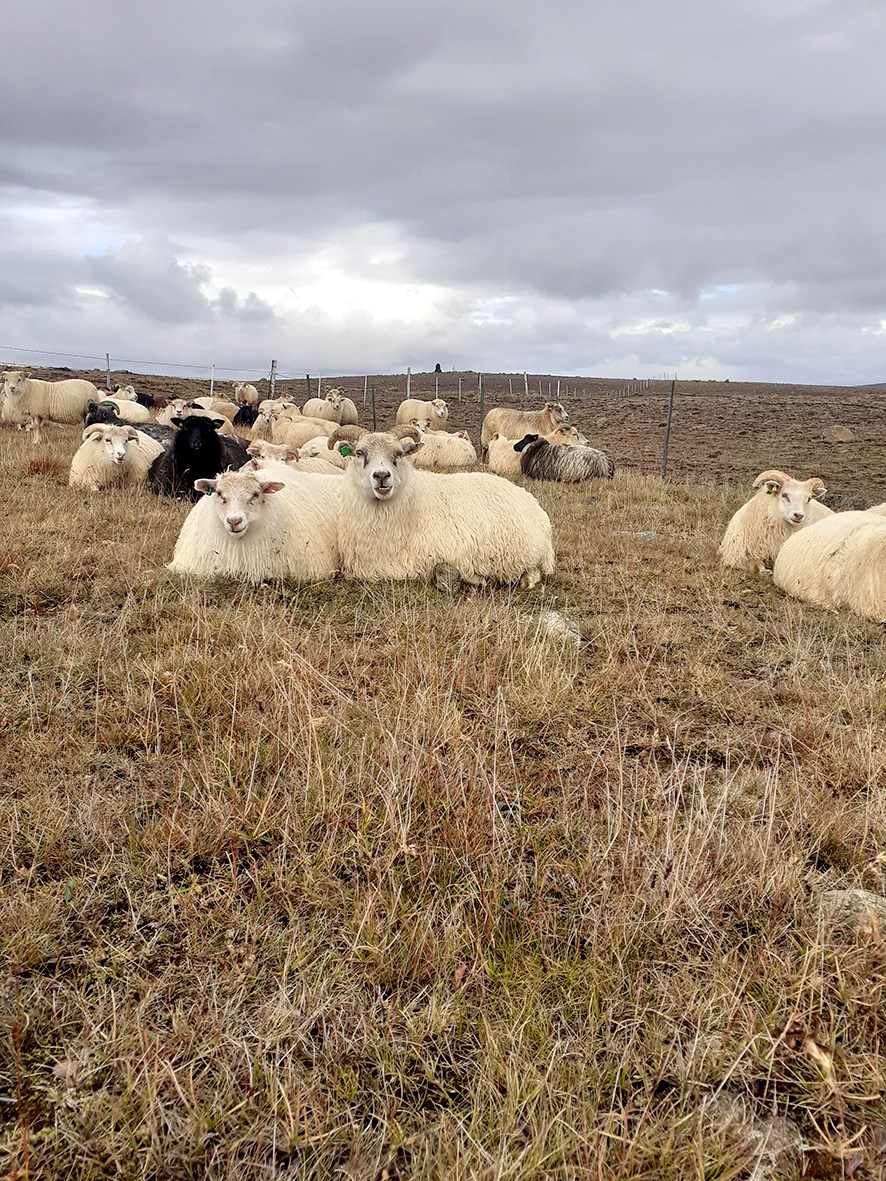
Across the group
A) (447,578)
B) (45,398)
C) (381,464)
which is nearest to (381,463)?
(381,464)

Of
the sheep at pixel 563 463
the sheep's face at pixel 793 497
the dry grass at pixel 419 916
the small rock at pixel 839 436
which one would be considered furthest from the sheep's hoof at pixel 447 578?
the small rock at pixel 839 436

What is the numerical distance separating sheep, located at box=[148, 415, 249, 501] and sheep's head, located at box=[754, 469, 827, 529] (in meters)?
7.77

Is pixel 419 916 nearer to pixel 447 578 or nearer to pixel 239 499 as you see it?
pixel 447 578

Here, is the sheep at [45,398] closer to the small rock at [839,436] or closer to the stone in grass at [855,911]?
the stone in grass at [855,911]

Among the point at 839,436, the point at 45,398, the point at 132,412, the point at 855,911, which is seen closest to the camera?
the point at 855,911

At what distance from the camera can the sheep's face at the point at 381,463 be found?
6938 mm

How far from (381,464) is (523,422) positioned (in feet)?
51.5

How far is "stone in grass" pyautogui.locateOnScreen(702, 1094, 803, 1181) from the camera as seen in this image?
5.43ft

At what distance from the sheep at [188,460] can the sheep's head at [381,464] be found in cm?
450

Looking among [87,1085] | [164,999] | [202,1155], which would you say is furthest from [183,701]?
[202,1155]

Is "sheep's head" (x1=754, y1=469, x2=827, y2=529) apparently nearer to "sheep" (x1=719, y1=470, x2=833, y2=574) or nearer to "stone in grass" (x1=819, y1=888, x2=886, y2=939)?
"sheep" (x1=719, y1=470, x2=833, y2=574)

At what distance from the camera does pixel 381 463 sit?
7.00m

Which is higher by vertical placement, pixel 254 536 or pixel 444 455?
pixel 444 455

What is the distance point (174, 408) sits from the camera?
2027 centimetres
